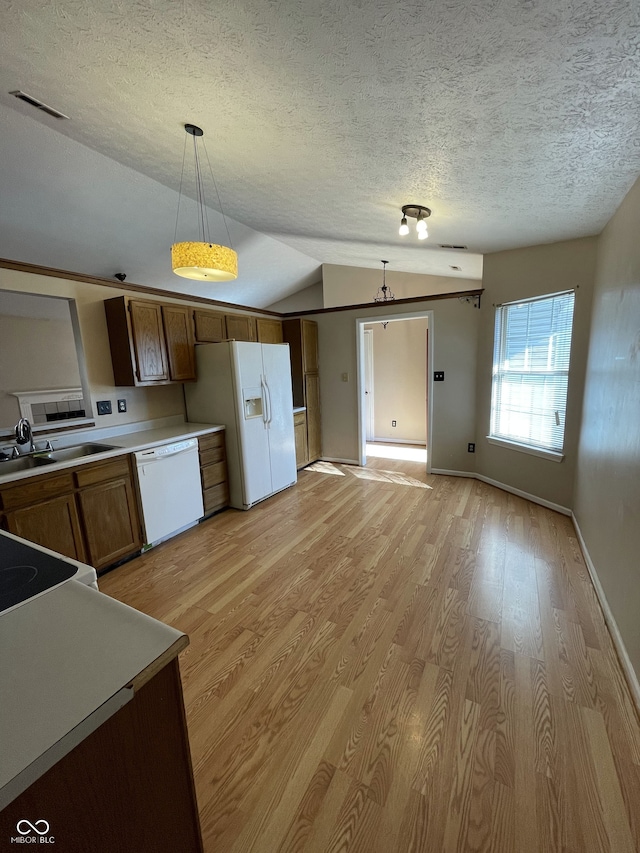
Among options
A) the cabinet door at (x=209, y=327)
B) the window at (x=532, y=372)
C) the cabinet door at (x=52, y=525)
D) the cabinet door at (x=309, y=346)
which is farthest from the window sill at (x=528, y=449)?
the cabinet door at (x=52, y=525)

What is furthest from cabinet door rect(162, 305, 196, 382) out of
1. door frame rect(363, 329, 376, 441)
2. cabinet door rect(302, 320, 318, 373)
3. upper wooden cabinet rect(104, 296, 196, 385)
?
door frame rect(363, 329, 376, 441)

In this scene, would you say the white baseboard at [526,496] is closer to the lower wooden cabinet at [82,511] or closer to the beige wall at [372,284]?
the beige wall at [372,284]

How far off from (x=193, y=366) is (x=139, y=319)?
0.69m

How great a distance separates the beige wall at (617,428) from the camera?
1695mm

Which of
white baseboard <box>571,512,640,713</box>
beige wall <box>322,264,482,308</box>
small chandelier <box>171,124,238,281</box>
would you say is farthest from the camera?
beige wall <box>322,264,482,308</box>

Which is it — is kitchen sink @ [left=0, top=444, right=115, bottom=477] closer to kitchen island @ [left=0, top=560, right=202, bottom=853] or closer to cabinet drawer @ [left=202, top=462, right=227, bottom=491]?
cabinet drawer @ [left=202, top=462, right=227, bottom=491]

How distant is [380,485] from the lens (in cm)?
418

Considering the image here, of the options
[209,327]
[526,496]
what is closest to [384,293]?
[209,327]

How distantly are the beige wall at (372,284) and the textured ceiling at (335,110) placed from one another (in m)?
2.45

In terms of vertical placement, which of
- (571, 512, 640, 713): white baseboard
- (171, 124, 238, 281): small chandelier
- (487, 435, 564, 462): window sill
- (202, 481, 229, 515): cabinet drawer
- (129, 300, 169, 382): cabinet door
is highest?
(171, 124, 238, 281): small chandelier

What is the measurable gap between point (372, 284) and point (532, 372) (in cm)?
306

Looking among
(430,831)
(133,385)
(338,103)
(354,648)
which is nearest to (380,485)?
(354,648)

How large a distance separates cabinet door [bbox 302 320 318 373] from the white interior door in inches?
59.2

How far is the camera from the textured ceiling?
44.3 inches
